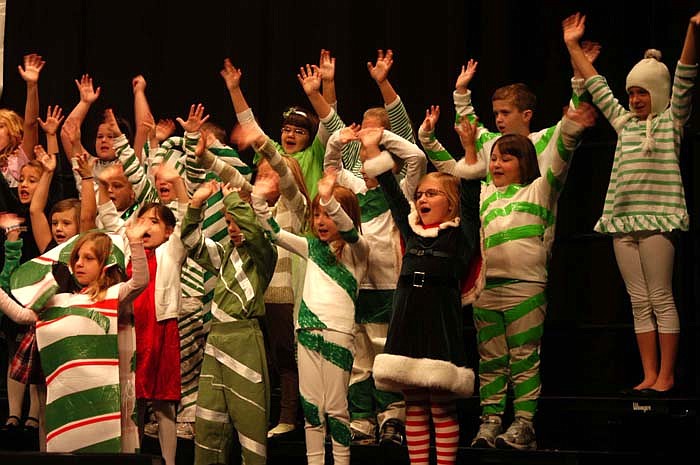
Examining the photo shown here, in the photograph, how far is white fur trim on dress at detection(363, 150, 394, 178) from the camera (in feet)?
12.4

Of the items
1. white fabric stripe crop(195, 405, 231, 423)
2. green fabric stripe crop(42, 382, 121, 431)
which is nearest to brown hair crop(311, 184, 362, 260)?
white fabric stripe crop(195, 405, 231, 423)

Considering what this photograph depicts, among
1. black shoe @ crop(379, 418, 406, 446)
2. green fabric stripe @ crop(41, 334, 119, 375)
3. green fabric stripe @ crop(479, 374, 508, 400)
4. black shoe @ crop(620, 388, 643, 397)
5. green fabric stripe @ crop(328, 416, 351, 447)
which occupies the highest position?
green fabric stripe @ crop(41, 334, 119, 375)

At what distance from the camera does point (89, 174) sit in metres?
4.98

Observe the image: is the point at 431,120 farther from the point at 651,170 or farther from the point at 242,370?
the point at 242,370

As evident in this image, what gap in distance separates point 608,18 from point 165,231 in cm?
236

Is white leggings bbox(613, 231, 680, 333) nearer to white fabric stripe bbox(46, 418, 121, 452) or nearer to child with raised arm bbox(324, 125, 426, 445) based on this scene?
child with raised arm bbox(324, 125, 426, 445)

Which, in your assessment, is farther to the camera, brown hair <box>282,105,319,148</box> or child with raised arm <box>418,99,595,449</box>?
brown hair <box>282,105,319,148</box>

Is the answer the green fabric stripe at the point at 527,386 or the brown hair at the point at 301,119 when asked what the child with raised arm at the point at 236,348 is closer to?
the brown hair at the point at 301,119

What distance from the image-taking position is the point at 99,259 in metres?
3.86

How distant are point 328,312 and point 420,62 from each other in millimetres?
2048

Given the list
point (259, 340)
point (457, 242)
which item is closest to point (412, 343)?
point (457, 242)

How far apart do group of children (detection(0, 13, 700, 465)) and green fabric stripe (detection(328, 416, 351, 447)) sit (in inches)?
0.5

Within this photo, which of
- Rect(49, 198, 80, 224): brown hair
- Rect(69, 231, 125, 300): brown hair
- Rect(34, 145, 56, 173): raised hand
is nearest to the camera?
Rect(69, 231, 125, 300): brown hair

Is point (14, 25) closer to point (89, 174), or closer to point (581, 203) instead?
point (89, 174)
